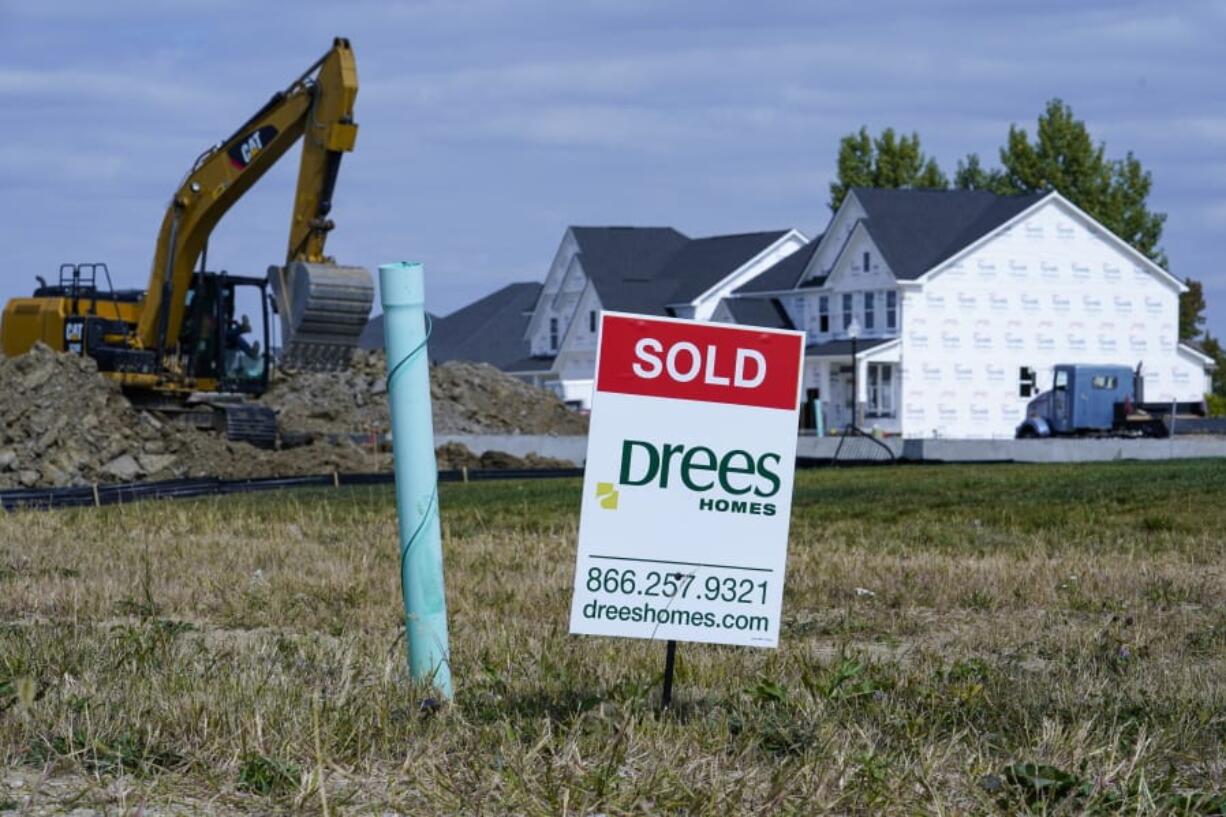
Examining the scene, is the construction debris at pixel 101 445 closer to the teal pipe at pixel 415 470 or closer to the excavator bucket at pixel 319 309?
the excavator bucket at pixel 319 309

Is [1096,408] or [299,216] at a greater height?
[299,216]

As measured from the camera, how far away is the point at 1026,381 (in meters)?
70.4

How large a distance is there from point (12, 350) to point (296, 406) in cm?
1068

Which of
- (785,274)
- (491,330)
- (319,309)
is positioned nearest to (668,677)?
(319,309)

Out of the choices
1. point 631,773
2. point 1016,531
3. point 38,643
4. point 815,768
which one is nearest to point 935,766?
point 815,768

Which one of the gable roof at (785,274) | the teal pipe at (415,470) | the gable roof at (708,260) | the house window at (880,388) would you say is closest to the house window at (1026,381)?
A: the house window at (880,388)

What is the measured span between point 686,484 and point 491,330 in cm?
9292

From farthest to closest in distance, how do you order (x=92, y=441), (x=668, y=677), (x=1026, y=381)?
(x=1026, y=381)
(x=92, y=441)
(x=668, y=677)

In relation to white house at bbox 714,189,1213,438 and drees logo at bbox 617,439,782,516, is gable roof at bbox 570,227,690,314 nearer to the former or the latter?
white house at bbox 714,189,1213,438

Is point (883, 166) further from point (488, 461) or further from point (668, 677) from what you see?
point (668, 677)

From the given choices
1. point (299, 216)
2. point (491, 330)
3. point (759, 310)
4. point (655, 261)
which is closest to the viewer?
point (299, 216)

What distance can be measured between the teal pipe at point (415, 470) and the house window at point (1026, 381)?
64.2 meters

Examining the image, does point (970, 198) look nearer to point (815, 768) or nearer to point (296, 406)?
point (296, 406)

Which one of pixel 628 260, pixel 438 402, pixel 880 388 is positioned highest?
pixel 628 260
